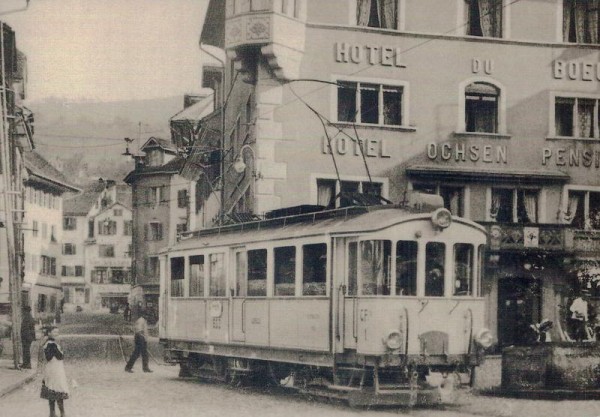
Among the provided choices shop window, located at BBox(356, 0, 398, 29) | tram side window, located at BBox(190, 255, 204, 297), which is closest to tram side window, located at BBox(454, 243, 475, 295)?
tram side window, located at BBox(190, 255, 204, 297)

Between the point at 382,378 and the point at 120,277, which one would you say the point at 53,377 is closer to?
the point at 382,378

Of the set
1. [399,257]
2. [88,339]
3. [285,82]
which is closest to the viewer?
[399,257]

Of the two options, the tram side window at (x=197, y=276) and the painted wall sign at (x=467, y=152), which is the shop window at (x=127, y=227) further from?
the painted wall sign at (x=467, y=152)

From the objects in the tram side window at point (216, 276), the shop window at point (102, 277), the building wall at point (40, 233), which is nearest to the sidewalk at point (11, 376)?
the building wall at point (40, 233)

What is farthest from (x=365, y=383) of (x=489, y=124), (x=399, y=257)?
(x=489, y=124)

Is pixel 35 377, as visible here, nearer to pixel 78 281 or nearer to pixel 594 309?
pixel 78 281
